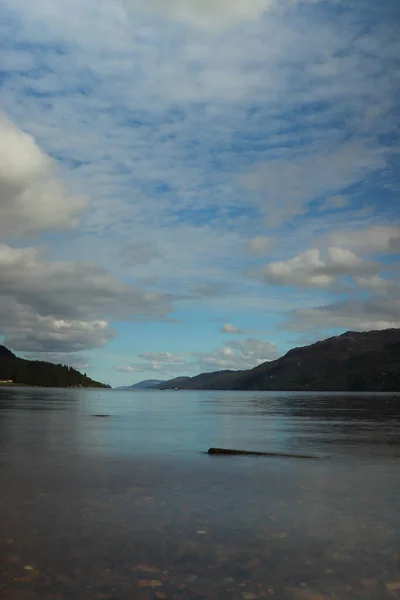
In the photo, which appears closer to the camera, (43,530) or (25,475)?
(43,530)

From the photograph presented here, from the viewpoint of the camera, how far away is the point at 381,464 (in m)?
35.4

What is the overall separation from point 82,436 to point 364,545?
40.9 m

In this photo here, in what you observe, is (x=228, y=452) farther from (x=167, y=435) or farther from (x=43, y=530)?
(x=43, y=530)

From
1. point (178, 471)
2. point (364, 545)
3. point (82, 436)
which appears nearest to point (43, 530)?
point (364, 545)

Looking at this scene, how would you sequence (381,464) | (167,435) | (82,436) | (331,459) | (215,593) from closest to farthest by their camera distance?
(215,593) < (381,464) < (331,459) < (82,436) < (167,435)

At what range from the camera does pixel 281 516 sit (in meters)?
20.8

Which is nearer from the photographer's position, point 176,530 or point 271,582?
point 271,582

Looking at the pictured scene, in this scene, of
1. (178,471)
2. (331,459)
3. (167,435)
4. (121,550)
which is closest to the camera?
(121,550)

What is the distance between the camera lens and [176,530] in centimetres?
1864

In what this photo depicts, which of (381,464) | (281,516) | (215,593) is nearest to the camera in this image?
(215,593)

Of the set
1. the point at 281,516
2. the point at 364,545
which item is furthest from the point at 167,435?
the point at 364,545

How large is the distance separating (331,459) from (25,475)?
70.2ft

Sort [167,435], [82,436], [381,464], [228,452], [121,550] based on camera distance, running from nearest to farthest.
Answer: [121,550], [381,464], [228,452], [82,436], [167,435]

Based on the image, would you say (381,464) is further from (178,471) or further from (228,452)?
(178,471)
